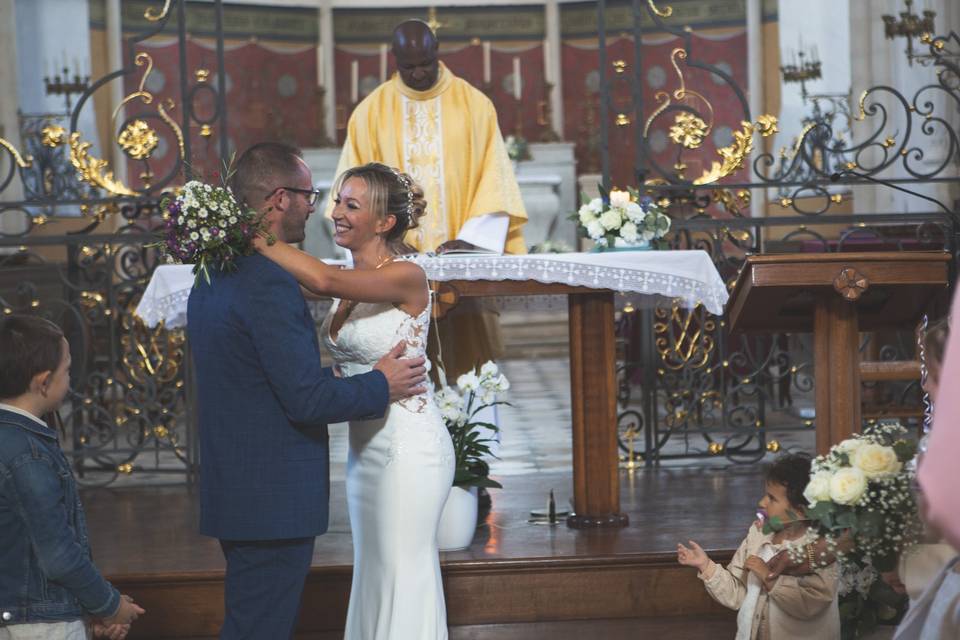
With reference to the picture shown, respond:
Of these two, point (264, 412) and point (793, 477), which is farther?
point (793, 477)

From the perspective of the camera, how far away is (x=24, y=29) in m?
12.7

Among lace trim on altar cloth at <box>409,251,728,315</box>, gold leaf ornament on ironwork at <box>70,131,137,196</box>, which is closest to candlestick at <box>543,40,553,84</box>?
gold leaf ornament on ironwork at <box>70,131,137,196</box>

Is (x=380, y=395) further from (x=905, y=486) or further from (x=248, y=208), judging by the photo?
(x=905, y=486)

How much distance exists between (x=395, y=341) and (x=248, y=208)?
526 mm

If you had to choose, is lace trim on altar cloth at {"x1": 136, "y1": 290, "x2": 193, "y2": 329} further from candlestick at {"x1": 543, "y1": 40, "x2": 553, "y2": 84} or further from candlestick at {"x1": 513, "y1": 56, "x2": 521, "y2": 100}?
candlestick at {"x1": 543, "y1": 40, "x2": 553, "y2": 84}

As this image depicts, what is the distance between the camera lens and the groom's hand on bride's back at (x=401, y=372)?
10.5 feet

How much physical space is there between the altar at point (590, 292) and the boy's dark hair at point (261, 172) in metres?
1.46

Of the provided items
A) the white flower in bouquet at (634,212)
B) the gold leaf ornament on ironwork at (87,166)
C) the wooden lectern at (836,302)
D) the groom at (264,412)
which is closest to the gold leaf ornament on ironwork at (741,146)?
the white flower in bouquet at (634,212)

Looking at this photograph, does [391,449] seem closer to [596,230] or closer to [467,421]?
[467,421]

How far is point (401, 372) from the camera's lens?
320cm

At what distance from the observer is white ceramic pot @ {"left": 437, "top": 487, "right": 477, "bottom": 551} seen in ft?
14.4

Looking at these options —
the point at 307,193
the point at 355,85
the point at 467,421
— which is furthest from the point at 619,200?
the point at 355,85

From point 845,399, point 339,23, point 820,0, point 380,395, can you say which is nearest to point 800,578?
point 845,399

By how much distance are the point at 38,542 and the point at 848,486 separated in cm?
173
